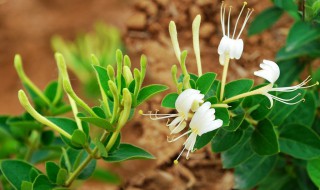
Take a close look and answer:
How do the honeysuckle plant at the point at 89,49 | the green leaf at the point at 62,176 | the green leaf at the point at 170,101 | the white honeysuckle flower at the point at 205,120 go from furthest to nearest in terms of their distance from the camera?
1. the honeysuckle plant at the point at 89,49
2. the green leaf at the point at 62,176
3. the green leaf at the point at 170,101
4. the white honeysuckle flower at the point at 205,120

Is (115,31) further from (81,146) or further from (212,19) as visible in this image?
(81,146)

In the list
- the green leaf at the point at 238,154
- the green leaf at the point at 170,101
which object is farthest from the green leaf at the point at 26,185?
the green leaf at the point at 238,154

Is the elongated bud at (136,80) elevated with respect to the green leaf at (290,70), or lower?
elevated

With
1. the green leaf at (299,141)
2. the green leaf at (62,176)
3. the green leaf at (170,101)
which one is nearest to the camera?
the green leaf at (170,101)

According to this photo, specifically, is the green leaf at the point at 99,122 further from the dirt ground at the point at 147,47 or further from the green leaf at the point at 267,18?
the dirt ground at the point at 147,47

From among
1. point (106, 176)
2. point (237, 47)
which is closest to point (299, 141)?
point (237, 47)

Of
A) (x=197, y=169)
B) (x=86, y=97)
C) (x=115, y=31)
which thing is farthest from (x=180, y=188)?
(x=115, y=31)

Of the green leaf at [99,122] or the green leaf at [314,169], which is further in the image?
the green leaf at [314,169]

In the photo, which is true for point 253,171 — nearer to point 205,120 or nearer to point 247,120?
point 247,120
